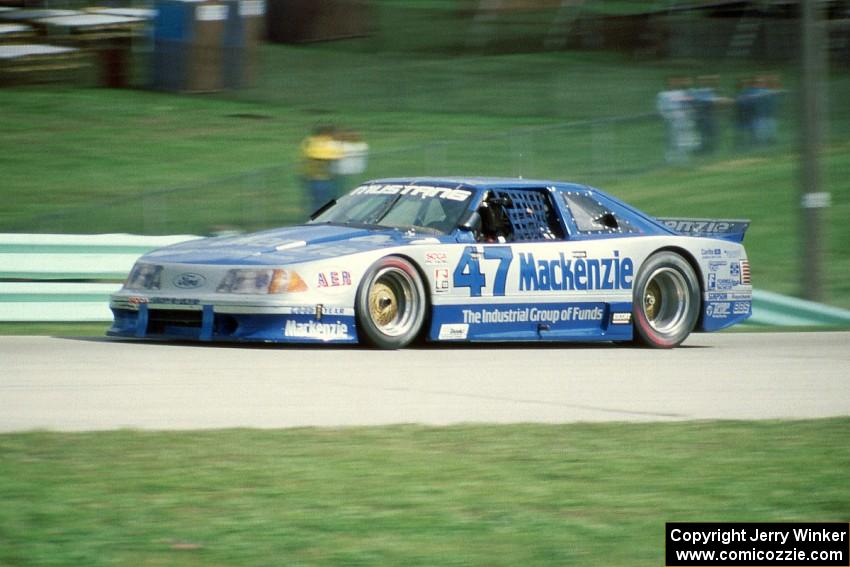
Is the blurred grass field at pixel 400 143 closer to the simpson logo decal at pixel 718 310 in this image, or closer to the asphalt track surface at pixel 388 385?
the simpson logo decal at pixel 718 310

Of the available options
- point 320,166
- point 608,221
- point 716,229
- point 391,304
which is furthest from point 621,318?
point 320,166

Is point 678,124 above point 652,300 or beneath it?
above

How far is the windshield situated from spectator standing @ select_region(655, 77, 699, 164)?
970 cm

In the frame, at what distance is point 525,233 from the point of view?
1176 centimetres

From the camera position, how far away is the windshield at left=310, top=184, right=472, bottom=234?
11.5 m

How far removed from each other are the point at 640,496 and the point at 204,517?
5.54ft

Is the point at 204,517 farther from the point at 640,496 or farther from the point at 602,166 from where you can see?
the point at 602,166

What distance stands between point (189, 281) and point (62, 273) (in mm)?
2956

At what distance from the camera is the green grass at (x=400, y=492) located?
4941 millimetres

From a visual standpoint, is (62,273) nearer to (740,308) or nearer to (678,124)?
(740,308)

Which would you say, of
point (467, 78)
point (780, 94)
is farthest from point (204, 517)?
point (467, 78)

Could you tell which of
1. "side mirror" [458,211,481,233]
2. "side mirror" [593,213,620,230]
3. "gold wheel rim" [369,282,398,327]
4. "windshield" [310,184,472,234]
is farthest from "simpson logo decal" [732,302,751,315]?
"gold wheel rim" [369,282,398,327]

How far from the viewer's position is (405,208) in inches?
461

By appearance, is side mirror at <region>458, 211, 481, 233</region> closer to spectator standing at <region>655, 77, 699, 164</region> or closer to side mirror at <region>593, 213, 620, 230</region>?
side mirror at <region>593, 213, 620, 230</region>
